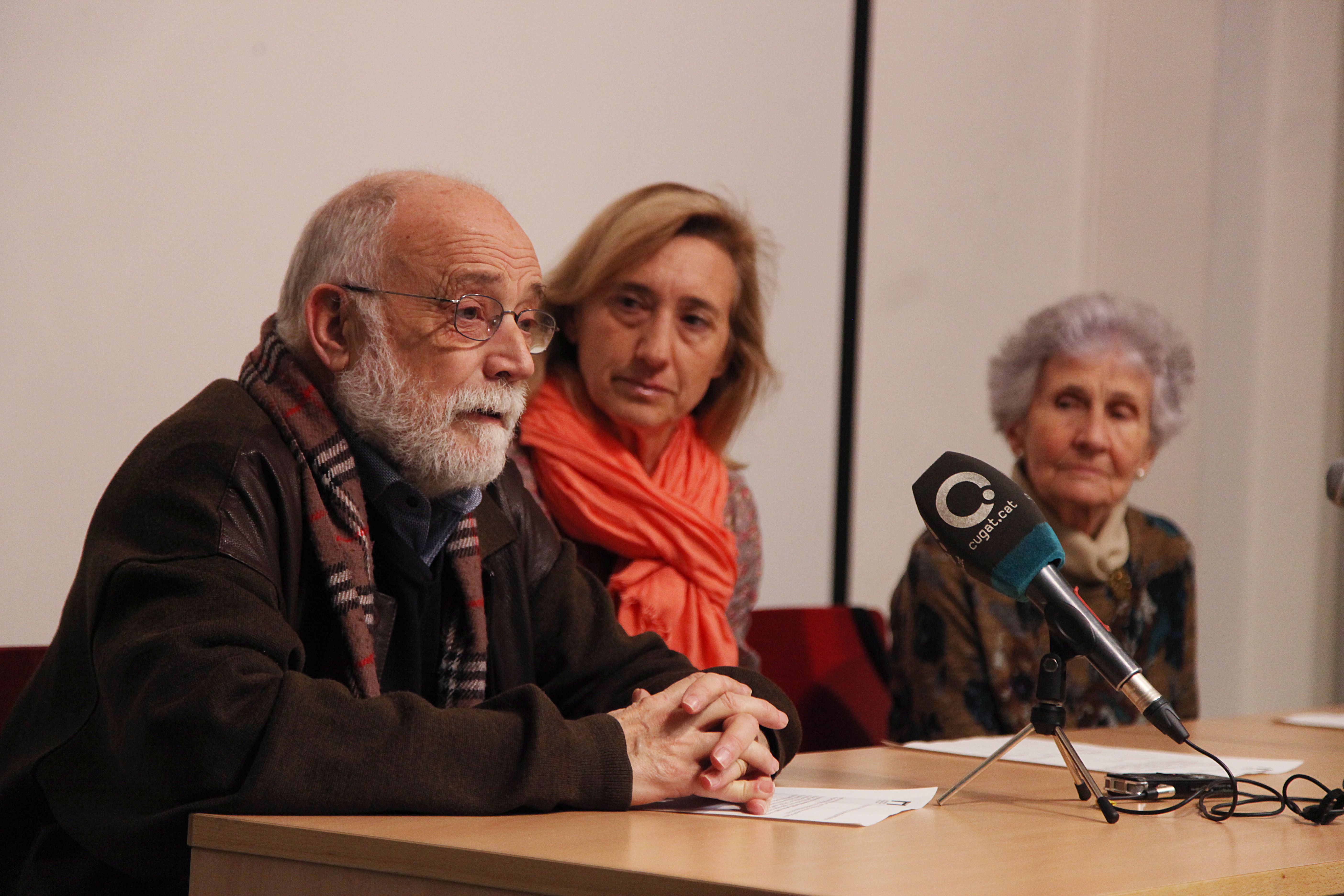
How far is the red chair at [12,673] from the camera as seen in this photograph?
6.56 feet

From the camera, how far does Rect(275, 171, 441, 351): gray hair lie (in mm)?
1888

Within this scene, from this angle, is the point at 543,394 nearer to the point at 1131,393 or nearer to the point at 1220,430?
the point at 1131,393

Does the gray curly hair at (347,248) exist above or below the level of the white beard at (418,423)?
above

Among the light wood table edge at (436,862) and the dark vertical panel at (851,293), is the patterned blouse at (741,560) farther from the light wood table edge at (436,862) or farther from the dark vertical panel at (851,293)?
the light wood table edge at (436,862)

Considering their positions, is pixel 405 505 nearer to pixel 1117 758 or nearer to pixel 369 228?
pixel 369 228

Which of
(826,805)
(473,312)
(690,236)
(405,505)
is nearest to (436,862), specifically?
(826,805)

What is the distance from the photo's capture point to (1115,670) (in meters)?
1.43

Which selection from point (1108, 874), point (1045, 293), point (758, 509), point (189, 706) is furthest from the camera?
point (1045, 293)

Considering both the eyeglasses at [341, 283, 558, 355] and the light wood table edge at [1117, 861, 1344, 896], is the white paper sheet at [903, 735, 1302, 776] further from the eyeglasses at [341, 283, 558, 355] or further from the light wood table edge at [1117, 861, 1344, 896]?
the eyeglasses at [341, 283, 558, 355]

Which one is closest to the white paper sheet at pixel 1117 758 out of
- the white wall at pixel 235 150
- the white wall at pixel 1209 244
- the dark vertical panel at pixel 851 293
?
the white wall at pixel 235 150

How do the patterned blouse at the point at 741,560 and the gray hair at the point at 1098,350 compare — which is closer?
the patterned blouse at the point at 741,560

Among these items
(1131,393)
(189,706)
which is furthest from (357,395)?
(1131,393)

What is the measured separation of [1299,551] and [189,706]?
4.53m

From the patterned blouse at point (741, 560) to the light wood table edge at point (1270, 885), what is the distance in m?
1.60
